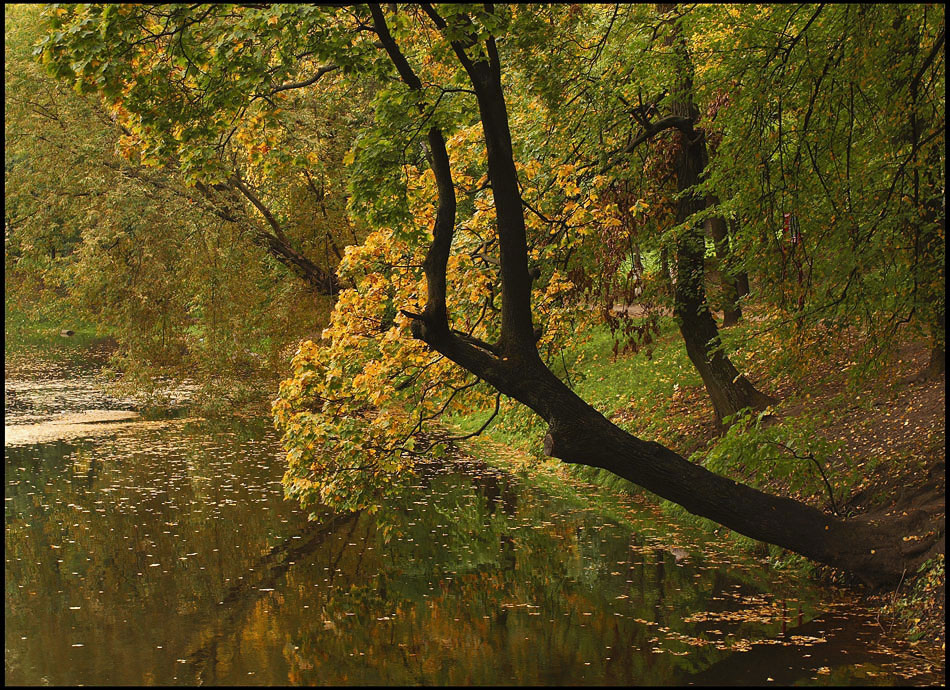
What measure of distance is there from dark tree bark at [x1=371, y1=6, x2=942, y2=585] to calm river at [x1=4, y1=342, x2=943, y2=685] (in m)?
0.71

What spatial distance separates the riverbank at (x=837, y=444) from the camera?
915cm

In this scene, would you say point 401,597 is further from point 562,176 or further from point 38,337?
point 38,337

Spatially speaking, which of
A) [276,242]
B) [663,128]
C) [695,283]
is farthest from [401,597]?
[276,242]

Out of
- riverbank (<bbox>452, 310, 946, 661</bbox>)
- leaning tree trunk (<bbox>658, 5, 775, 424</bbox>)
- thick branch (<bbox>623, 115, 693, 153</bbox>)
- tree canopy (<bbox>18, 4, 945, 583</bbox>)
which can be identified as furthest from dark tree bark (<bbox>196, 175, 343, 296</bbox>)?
→ thick branch (<bbox>623, 115, 693, 153</bbox>)

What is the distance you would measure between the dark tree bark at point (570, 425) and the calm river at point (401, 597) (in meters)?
0.71

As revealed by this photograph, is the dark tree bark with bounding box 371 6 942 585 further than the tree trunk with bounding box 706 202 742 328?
No

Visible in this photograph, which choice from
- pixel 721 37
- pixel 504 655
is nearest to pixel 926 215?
pixel 721 37

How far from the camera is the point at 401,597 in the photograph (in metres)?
10.8

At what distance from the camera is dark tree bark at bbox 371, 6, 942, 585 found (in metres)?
9.24

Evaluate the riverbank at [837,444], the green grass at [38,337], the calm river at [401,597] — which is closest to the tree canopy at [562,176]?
the riverbank at [837,444]

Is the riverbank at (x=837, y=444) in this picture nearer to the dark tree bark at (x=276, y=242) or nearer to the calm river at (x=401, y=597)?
the calm river at (x=401, y=597)

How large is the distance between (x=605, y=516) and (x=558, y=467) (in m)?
4.35

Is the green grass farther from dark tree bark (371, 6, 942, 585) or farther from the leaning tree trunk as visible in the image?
dark tree bark (371, 6, 942, 585)

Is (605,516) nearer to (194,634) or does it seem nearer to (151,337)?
(194,634)
